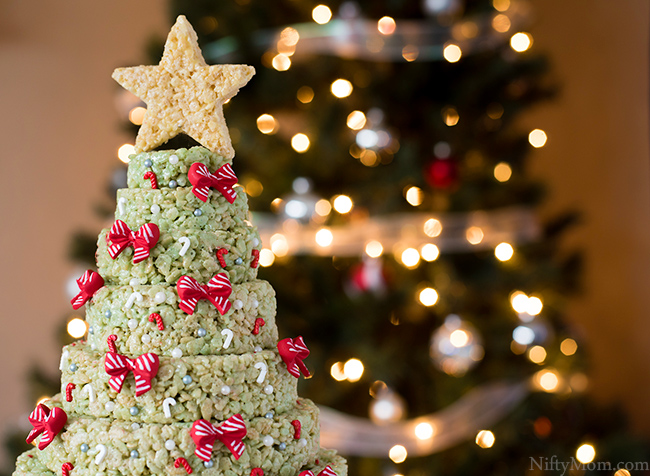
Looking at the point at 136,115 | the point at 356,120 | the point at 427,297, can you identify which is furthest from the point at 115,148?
the point at 427,297

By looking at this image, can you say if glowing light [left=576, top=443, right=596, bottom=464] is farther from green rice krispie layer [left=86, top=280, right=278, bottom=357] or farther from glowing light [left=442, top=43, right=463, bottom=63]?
green rice krispie layer [left=86, top=280, right=278, bottom=357]

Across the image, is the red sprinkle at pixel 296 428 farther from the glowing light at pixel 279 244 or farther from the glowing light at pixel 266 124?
the glowing light at pixel 266 124

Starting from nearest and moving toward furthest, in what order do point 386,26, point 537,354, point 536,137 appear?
point 386,26
point 537,354
point 536,137

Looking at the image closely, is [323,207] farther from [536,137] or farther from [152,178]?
[152,178]

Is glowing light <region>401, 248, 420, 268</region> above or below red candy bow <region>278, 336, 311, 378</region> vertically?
above

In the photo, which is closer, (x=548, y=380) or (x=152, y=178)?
(x=152, y=178)

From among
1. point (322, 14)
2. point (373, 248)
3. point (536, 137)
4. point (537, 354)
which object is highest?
point (322, 14)

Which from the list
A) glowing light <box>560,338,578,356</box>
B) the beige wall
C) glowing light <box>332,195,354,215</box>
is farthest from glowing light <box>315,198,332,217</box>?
the beige wall
